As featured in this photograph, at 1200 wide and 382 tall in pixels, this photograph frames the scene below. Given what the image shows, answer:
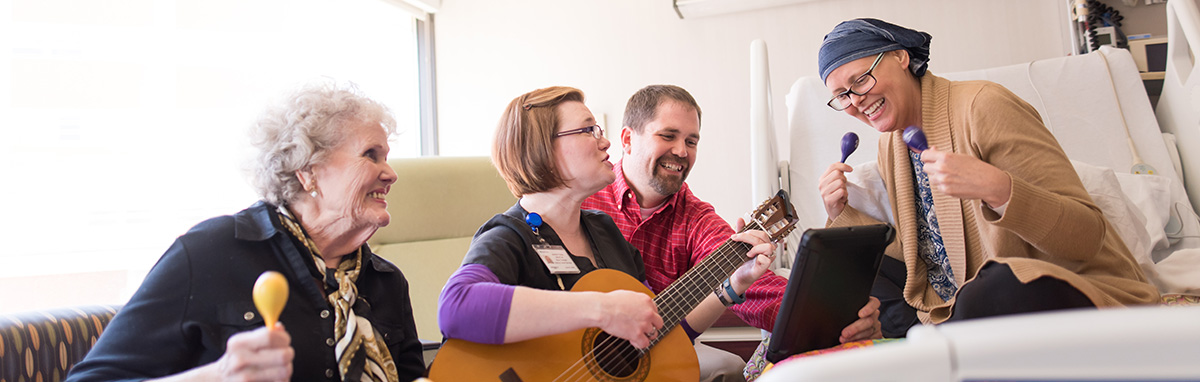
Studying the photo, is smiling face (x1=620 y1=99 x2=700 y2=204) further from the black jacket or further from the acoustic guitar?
the black jacket

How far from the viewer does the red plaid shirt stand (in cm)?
187

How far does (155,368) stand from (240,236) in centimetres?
23

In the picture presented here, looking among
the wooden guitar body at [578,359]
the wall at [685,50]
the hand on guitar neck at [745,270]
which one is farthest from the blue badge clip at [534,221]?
the wall at [685,50]

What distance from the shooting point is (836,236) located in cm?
117

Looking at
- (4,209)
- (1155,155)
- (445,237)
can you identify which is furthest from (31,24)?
(1155,155)

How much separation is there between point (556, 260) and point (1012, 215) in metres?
0.83

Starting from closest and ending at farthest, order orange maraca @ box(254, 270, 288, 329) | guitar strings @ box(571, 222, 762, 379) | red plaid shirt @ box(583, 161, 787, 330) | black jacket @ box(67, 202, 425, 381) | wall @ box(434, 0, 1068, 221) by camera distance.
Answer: orange maraca @ box(254, 270, 288, 329), black jacket @ box(67, 202, 425, 381), guitar strings @ box(571, 222, 762, 379), red plaid shirt @ box(583, 161, 787, 330), wall @ box(434, 0, 1068, 221)

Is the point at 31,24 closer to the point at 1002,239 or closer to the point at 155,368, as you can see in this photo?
the point at 155,368

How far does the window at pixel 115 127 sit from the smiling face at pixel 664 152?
0.70 m

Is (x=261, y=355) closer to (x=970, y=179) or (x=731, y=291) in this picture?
(x=731, y=291)

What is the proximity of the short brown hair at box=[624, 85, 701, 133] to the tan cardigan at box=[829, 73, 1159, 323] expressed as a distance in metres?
0.64

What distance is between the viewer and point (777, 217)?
1503 mm

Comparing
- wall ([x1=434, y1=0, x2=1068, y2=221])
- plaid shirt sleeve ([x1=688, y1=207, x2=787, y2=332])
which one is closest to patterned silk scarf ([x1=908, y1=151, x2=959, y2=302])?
plaid shirt sleeve ([x1=688, y1=207, x2=787, y2=332])

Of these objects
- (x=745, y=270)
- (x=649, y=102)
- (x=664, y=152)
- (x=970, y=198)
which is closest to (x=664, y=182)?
(x=664, y=152)
